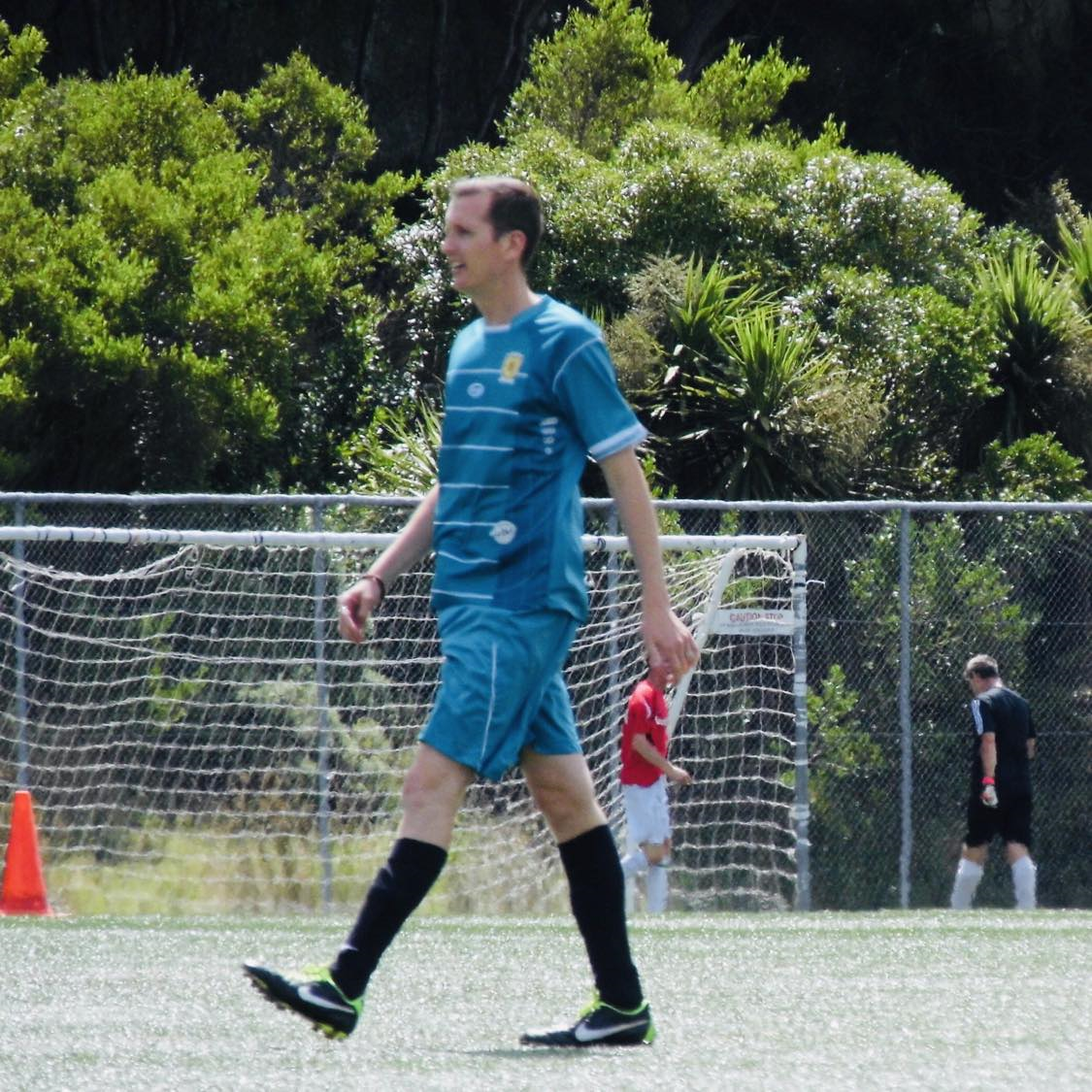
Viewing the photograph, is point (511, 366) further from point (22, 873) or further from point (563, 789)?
point (22, 873)

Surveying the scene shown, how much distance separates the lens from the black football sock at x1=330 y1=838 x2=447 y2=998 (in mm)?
4012

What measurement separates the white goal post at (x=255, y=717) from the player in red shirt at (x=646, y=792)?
481 millimetres

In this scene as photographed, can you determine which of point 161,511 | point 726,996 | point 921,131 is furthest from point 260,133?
point 726,996

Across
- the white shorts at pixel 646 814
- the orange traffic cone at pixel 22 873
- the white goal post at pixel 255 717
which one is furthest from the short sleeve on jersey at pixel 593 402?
the white shorts at pixel 646 814

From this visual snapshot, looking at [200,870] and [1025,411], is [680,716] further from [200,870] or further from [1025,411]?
[1025,411]

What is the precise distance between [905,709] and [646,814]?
2.24 meters

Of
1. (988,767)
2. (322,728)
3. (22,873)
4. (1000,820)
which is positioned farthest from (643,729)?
(22,873)

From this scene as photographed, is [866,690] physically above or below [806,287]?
below

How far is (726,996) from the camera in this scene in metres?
5.05

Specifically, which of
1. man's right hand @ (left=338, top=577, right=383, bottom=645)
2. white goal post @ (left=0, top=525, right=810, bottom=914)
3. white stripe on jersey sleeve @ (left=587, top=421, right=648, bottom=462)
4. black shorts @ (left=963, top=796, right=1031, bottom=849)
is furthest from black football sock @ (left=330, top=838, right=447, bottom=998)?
black shorts @ (left=963, top=796, right=1031, bottom=849)

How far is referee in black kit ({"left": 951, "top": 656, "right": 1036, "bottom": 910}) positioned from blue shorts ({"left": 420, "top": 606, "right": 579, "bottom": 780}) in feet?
28.3

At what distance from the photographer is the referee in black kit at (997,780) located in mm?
12344

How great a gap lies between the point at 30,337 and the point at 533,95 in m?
5.96

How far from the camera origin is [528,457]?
4141mm
